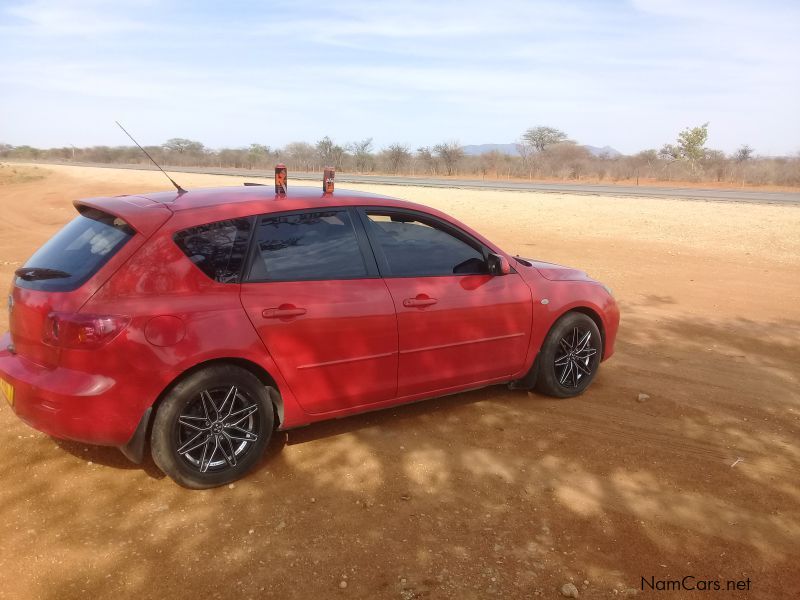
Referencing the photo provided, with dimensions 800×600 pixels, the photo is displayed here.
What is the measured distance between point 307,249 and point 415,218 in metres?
0.86

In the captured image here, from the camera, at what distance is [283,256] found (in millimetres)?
3793

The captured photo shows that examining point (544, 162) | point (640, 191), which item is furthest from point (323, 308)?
point (544, 162)

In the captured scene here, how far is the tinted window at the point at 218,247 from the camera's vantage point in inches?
139

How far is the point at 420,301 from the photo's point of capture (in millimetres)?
4145

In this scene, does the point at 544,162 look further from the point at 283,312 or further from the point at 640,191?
the point at 283,312

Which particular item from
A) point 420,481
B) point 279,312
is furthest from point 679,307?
point 279,312

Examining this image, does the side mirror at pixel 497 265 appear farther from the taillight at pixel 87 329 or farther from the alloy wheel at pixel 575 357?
the taillight at pixel 87 329

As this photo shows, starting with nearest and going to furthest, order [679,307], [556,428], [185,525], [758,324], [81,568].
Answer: [81,568], [185,525], [556,428], [758,324], [679,307]

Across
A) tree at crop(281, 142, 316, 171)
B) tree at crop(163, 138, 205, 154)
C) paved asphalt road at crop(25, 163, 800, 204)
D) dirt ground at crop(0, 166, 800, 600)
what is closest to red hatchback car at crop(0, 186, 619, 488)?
dirt ground at crop(0, 166, 800, 600)

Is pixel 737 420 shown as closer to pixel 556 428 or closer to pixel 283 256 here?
pixel 556 428

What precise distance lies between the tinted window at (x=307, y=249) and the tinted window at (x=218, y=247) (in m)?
0.09

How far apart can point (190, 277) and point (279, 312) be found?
517 millimetres

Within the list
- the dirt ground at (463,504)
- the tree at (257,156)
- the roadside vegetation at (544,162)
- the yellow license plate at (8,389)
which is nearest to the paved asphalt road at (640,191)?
the roadside vegetation at (544,162)

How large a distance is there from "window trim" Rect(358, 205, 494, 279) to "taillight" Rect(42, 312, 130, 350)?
1.57 m
